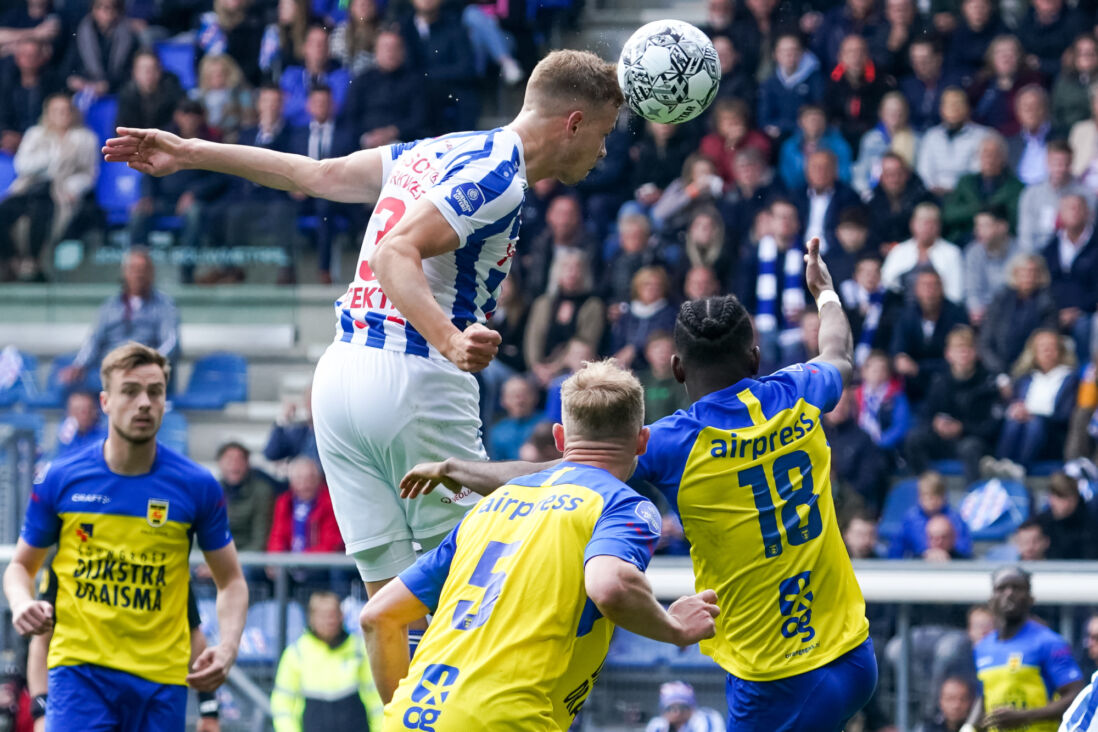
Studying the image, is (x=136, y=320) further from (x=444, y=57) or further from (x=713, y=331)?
(x=713, y=331)

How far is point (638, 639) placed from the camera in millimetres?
9742

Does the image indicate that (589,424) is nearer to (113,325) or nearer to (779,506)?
(779,506)

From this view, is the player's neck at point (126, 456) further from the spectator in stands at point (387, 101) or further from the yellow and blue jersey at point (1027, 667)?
the spectator in stands at point (387, 101)

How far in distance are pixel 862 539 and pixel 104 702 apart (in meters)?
5.62

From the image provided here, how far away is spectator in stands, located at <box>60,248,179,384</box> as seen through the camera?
45.3ft

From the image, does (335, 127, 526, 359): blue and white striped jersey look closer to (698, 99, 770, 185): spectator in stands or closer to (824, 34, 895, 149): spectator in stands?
(698, 99, 770, 185): spectator in stands

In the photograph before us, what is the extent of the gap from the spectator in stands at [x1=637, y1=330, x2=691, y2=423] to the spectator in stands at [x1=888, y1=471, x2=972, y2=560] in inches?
73.8

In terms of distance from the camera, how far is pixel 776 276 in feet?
42.3

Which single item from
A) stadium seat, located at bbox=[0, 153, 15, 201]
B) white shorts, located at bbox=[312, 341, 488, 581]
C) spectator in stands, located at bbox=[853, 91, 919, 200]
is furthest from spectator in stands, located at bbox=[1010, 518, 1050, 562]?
stadium seat, located at bbox=[0, 153, 15, 201]

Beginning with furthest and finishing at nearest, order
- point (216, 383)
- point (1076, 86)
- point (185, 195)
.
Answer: point (185, 195) < point (216, 383) < point (1076, 86)

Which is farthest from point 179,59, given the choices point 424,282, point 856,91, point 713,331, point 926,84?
point 424,282

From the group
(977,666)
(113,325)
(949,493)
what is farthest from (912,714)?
(113,325)

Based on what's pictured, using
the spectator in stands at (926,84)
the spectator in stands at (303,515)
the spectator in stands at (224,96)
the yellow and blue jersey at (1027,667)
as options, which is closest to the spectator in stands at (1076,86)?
the spectator in stands at (926,84)

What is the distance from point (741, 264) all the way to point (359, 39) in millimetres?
4962
